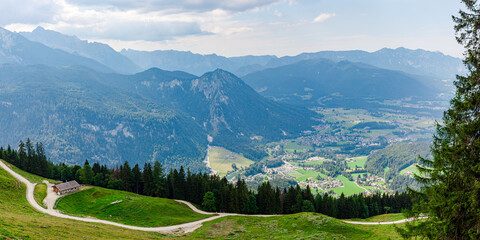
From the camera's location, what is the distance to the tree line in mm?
103312

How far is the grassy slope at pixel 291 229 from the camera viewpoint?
200 ft

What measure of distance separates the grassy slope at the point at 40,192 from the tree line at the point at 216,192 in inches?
682

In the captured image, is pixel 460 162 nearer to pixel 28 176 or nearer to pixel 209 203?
pixel 209 203

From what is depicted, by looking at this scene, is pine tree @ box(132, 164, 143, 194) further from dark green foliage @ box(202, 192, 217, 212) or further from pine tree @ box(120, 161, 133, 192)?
dark green foliage @ box(202, 192, 217, 212)

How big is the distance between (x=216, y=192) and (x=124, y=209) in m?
36.3

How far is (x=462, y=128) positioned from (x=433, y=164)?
3841mm

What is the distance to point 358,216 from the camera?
11631cm

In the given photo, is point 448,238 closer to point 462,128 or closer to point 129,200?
point 462,128

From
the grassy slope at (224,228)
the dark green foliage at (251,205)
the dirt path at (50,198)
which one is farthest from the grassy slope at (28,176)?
the dark green foliage at (251,205)

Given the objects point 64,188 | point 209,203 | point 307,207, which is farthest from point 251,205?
point 64,188

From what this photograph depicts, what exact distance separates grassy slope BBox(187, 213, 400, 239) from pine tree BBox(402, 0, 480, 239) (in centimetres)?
3825

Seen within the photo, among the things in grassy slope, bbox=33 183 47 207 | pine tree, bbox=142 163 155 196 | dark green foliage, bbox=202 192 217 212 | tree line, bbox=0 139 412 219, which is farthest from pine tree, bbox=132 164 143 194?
dark green foliage, bbox=202 192 217 212

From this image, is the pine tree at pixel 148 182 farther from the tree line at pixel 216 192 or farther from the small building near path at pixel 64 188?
the small building near path at pixel 64 188

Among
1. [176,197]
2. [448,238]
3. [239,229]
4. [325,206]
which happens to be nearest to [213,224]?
[239,229]
